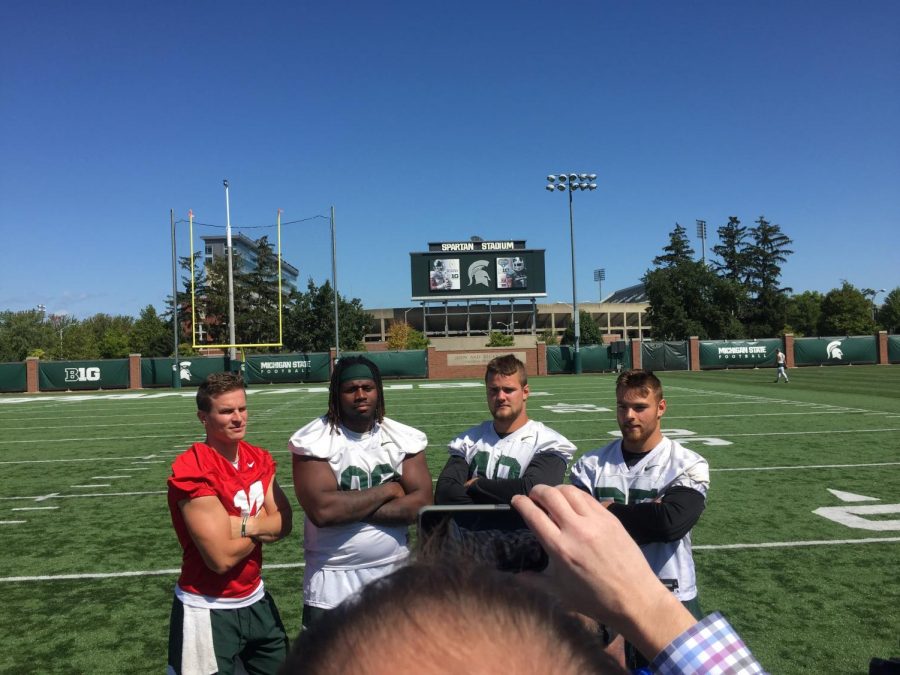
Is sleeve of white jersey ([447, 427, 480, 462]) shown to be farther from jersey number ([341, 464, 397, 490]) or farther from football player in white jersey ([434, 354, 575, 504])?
jersey number ([341, 464, 397, 490])

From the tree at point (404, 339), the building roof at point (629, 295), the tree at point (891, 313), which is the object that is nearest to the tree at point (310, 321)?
the tree at point (404, 339)

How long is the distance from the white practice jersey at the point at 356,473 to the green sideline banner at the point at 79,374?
34.9 meters

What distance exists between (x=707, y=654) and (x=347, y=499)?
2.46m

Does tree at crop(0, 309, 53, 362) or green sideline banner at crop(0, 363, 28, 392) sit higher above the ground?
tree at crop(0, 309, 53, 362)

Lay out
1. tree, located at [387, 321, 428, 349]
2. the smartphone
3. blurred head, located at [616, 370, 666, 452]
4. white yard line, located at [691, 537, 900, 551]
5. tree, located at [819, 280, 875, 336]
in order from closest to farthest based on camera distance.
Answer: the smartphone → blurred head, located at [616, 370, 666, 452] → white yard line, located at [691, 537, 900, 551] → tree, located at [387, 321, 428, 349] → tree, located at [819, 280, 875, 336]

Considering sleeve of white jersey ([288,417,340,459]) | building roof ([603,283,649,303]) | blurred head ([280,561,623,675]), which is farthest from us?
building roof ([603,283,649,303])

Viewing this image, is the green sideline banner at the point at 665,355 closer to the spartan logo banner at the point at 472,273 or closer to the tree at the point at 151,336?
the spartan logo banner at the point at 472,273

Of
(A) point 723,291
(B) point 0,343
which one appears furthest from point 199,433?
(B) point 0,343

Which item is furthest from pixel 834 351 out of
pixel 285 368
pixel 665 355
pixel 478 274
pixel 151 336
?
pixel 151 336

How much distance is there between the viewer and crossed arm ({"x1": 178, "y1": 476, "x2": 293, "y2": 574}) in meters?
2.91

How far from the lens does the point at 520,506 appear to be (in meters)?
0.93

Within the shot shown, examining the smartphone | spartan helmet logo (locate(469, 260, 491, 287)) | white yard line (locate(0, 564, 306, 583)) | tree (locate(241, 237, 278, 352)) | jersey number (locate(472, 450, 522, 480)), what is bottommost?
white yard line (locate(0, 564, 306, 583))

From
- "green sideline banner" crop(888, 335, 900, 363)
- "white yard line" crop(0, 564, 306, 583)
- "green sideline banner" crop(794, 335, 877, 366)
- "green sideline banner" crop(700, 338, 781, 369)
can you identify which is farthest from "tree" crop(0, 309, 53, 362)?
"green sideline banner" crop(888, 335, 900, 363)

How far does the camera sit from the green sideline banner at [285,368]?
3541 centimetres
